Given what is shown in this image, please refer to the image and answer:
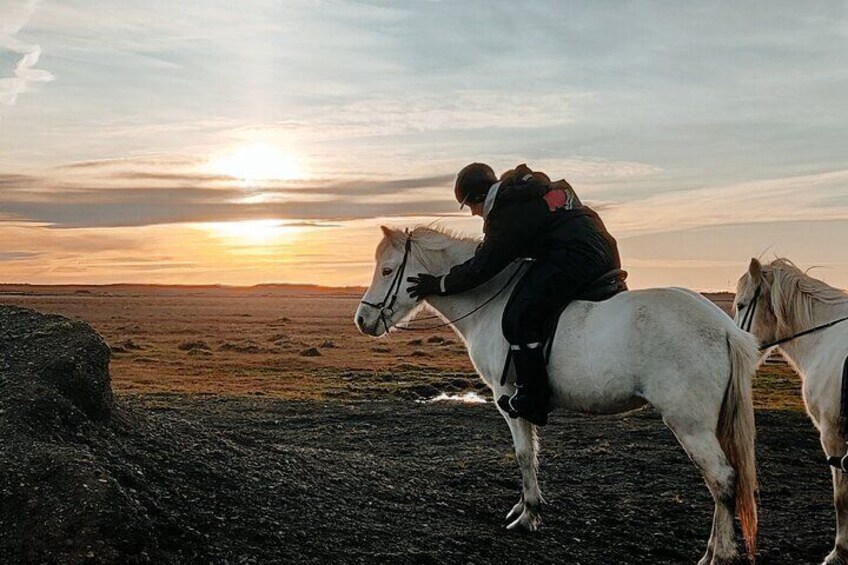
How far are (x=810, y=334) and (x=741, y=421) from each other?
2.08m

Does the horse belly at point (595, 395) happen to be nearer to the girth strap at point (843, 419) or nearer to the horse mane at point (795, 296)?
the girth strap at point (843, 419)

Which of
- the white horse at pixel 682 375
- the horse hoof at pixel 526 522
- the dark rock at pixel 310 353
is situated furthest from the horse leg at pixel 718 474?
the dark rock at pixel 310 353

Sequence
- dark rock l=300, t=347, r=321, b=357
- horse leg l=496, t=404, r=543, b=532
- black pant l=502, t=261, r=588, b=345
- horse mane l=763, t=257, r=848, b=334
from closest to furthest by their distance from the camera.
Answer: black pant l=502, t=261, r=588, b=345, horse leg l=496, t=404, r=543, b=532, horse mane l=763, t=257, r=848, b=334, dark rock l=300, t=347, r=321, b=357

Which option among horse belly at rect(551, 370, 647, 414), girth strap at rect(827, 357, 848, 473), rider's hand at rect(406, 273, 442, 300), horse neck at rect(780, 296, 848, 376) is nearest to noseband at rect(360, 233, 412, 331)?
rider's hand at rect(406, 273, 442, 300)

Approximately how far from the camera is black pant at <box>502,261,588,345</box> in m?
6.68

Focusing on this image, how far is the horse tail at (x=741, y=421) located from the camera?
6.10m

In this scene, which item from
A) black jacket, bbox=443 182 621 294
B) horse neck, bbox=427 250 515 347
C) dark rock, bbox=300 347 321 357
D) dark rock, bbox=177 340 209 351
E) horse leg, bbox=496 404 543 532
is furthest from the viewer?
dark rock, bbox=177 340 209 351

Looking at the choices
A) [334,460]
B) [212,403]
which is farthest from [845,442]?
[212,403]

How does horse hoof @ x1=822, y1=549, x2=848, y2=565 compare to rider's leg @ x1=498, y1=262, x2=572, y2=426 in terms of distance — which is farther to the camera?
horse hoof @ x1=822, y1=549, x2=848, y2=565

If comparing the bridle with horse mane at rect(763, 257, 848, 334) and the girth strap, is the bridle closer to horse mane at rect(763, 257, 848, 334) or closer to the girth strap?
horse mane at rect(763, 257, 848, 334)

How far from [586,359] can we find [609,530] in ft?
7.64

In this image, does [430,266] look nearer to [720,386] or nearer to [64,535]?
[720,386]

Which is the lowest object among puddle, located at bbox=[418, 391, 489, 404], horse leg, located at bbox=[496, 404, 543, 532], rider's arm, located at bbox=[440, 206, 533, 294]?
puddle, located at bbox=[418, 391, 489, 404]

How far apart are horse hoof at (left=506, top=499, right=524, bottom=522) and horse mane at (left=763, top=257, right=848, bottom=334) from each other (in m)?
3.12
